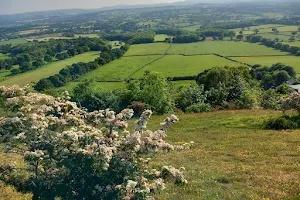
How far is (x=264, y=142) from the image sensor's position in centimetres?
3006

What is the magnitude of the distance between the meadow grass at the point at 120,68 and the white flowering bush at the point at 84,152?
94.2 metres

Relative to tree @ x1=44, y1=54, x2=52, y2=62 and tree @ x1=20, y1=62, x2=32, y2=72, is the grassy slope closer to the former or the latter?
tree @ x1=20, y1=62, x2=32, y2=72

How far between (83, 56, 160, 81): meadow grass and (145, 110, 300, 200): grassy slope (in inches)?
2949

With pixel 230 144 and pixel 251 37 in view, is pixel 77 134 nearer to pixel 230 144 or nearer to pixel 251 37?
pixel 230 144

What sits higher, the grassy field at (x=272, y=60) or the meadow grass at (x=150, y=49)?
the meadow grass at (x=150, y=49)

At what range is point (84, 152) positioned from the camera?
12.0 meters

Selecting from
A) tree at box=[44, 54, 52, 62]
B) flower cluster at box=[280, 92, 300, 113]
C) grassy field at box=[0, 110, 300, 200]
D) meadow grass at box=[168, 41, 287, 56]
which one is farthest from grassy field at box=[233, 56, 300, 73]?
tree at box=[44, 54, 52, 62]

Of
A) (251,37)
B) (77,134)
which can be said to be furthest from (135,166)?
(251,37)

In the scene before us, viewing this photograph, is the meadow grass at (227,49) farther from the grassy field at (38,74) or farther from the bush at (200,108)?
the bush at (200,108)

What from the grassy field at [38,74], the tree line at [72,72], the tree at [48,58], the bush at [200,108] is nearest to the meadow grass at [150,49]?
the tree line at [72,72]

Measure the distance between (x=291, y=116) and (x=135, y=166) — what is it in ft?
99.1

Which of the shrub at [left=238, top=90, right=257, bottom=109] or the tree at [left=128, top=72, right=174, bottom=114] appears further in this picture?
the tree at [left=128, top=72, right=174, bottom=114]

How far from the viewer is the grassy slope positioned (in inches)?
726

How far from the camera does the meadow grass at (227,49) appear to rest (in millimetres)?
139738
